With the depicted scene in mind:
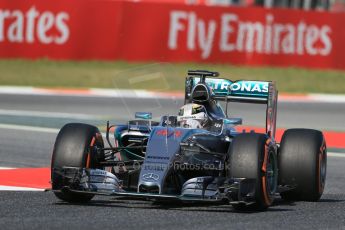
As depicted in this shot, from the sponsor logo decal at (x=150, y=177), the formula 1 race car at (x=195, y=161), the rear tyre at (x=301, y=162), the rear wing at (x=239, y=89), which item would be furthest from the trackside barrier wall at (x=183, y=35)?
the sponsor logo decal at (x=150, y=177)

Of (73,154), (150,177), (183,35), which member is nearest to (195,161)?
(150,177)

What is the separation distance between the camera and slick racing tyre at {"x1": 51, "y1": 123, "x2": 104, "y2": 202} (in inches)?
377

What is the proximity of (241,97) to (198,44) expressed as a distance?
1506 centimetres

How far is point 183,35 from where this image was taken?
85.0 ft

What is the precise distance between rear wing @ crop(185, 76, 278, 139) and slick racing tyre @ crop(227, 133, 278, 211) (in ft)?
4.15

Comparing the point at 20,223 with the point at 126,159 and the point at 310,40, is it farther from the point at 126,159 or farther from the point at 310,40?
the point at 310,40

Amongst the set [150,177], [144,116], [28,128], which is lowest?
[28,128]

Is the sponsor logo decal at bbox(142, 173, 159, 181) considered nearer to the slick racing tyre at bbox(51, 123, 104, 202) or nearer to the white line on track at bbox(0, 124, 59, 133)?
the slick racing tyre at bbox(51, 123, 104, 202)

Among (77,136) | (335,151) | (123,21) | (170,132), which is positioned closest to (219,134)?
(170,132)

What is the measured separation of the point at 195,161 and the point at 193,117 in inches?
31.0

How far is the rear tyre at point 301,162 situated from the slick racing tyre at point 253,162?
607mm

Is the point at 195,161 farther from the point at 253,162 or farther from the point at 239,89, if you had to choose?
the point at 239,89

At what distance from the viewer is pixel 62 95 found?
75.3ft

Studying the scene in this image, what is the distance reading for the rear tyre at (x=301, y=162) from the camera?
401 inches
